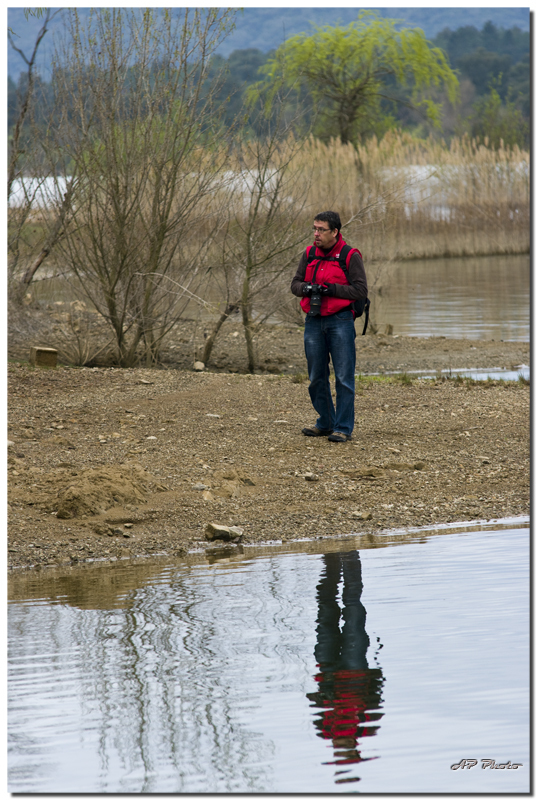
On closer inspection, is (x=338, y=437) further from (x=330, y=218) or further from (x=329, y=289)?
(x=330, y=218)

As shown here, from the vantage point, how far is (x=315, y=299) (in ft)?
23.3

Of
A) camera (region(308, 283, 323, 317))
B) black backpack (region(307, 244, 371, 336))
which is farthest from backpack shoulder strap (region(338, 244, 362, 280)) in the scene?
camera (region(308, 283, 323, 317))

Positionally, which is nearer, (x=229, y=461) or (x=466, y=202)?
(x=229, y=461)

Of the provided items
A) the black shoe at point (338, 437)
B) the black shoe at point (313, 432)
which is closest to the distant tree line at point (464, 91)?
the black shoe at point (313, 432)

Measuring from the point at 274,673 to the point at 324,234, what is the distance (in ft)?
13.2

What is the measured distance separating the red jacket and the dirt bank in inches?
45.7

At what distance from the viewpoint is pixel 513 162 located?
32125 mm

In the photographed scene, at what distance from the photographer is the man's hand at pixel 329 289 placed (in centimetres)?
702

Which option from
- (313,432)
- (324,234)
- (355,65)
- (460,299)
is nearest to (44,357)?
(313,432)

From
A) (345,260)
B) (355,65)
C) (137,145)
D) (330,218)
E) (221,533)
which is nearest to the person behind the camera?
(221,533)

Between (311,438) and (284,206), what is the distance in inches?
222

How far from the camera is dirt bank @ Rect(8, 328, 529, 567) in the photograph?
5.77 m

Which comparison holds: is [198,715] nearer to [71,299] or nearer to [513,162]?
[71,299]

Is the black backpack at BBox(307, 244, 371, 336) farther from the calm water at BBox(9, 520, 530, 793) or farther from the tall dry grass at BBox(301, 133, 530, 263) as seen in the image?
the tall dry grass at BBox(301, 133, 530, 263)
